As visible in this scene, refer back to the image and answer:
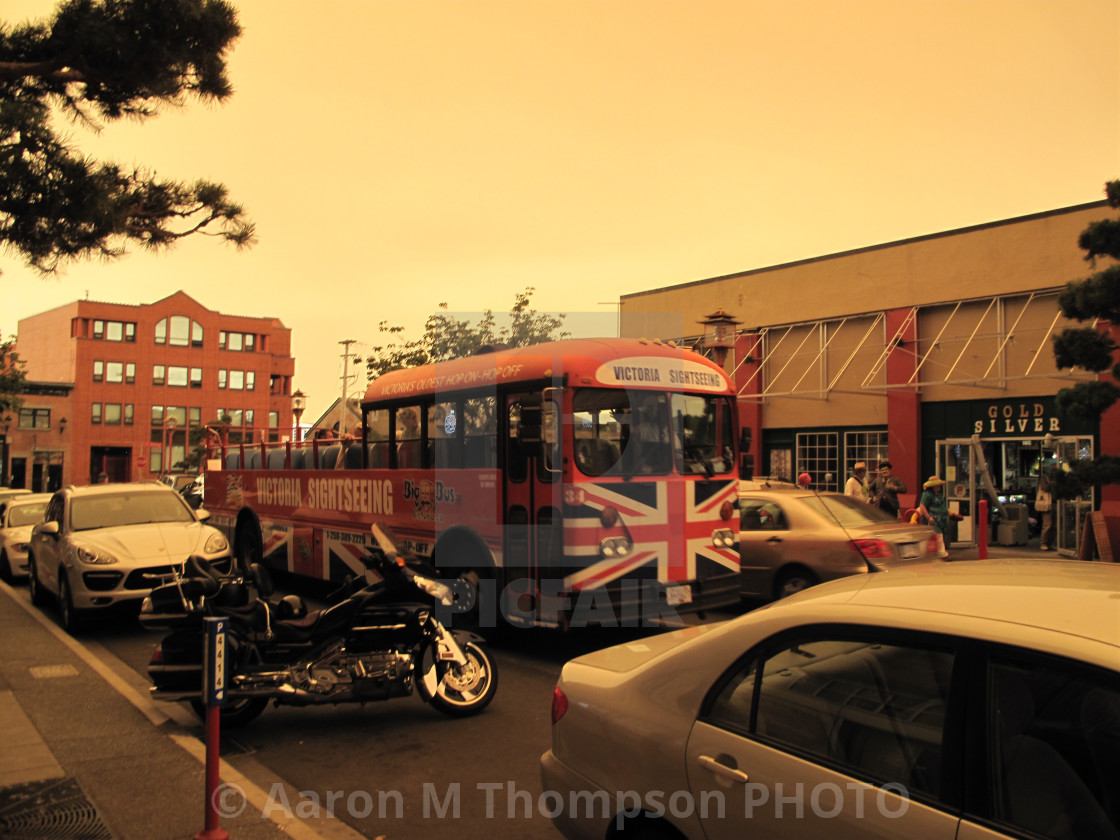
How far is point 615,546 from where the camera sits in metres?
8.21

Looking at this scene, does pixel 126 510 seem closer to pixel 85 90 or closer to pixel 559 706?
pixel 85 90

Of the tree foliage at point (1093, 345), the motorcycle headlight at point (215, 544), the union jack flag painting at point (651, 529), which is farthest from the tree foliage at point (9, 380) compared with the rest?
the tree foliage at point (1093, 345)

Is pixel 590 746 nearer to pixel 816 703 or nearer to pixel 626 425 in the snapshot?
pixel 816 703

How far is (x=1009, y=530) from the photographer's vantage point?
18641 millimetres

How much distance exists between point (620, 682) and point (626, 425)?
5194 millimetres

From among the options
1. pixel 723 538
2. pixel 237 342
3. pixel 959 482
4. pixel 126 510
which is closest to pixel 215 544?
pixel 126 510

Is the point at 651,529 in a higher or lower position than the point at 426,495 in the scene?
lower

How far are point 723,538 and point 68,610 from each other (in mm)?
7751

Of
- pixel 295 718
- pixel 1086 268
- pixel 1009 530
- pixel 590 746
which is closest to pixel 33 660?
pixel 295 718

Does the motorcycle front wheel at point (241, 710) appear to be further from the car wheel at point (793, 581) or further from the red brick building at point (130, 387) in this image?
the red brick building at point (130, 387)

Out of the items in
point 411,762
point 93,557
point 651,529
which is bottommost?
point 411,762

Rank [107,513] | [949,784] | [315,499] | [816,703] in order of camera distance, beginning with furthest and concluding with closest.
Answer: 1. [315,499]
2. [107,513]
3. [816,703]
4. [949,784]

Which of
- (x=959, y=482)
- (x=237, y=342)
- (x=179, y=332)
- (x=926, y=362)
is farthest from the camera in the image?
(x=237, y=342)

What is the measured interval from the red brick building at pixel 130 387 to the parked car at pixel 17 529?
52431 mm
